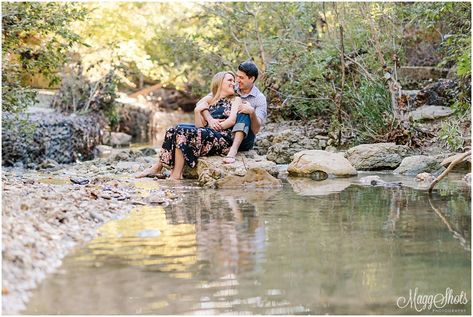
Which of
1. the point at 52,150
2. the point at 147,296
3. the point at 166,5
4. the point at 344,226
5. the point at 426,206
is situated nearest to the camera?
the point at 147,296

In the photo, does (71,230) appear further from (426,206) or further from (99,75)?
(99,75)

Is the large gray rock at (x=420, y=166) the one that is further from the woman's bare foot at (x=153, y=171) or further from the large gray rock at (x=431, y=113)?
the large gray rock at (x=431, y=113)

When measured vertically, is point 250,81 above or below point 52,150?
above

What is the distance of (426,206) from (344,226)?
1.17 metres

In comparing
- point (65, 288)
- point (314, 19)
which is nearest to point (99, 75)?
point (314, 19)

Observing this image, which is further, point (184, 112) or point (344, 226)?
point (184, 112)

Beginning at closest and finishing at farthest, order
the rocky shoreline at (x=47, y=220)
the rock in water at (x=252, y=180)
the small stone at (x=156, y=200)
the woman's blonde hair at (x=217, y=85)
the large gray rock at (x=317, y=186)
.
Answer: the rocky shoreline at (x=47, y=220), the small stone at (x=156, y=200), the large gray rock at (x=317, y=186), the rock in water at (x=252, y=180), the woman's blonde hair at (x=217, y=85)

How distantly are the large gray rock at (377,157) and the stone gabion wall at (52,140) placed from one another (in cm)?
542

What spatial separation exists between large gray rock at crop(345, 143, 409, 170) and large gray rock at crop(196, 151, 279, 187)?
4.71 ft

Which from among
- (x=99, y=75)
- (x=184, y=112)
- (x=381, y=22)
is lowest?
(x=184, y=112)

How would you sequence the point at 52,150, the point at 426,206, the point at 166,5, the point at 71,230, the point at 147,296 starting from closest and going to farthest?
the point at 147,296, the point at 71,230, the point at 426,206, the point at 52,150, the point at 166,5

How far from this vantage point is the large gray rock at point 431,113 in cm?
1252

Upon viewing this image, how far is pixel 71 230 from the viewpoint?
460cm

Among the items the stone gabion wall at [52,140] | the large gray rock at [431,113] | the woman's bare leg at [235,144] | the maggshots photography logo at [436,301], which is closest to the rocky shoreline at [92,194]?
the woman's bare leg at [235,144]
